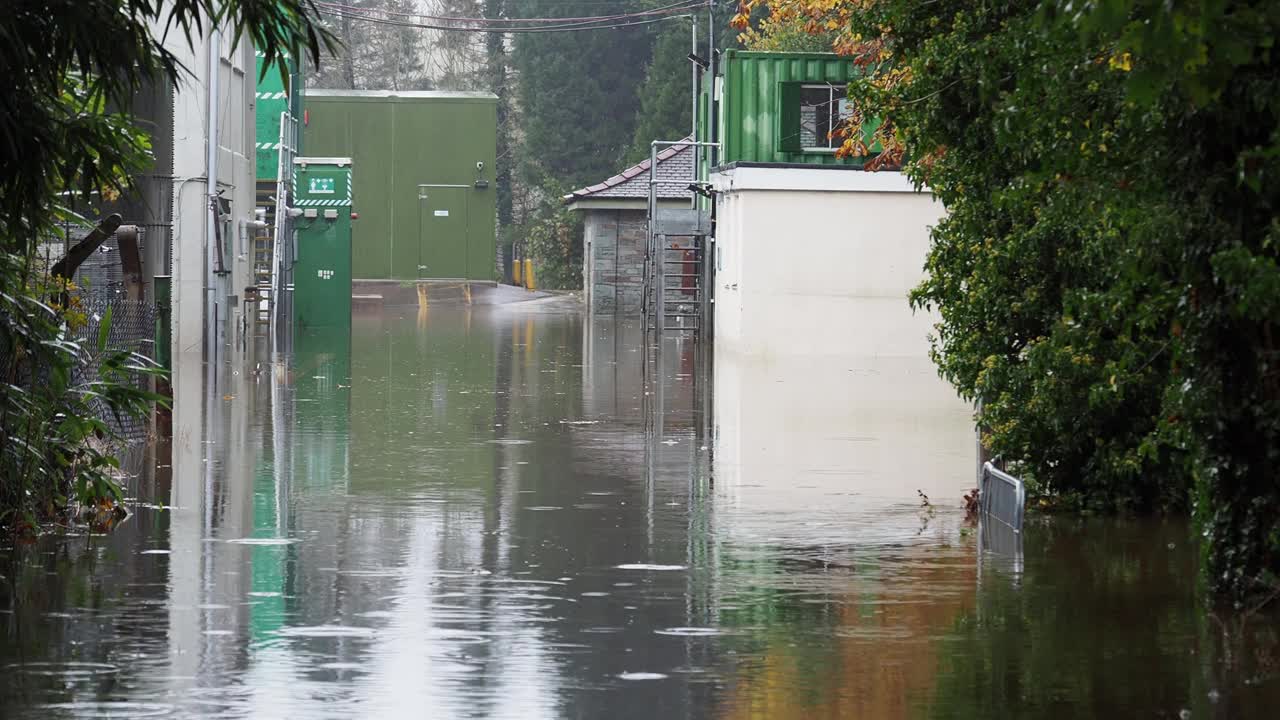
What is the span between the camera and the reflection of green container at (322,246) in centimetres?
3984

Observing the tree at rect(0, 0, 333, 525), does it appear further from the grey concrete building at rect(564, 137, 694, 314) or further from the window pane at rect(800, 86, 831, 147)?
the grey concrete building at rect(564, 137, 694, 314)

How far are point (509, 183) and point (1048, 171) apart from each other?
231 feet

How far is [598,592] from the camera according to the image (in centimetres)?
948

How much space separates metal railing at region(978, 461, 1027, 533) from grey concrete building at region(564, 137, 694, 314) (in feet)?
120

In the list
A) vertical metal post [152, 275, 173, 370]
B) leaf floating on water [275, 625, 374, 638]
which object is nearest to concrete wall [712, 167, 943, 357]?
vertical metal post [152, 275, 173, 370]

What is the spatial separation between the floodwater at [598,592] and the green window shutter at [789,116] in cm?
1185

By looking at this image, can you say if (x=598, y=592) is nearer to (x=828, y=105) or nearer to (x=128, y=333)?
(x=128, y=333)

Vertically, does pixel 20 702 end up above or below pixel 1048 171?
below

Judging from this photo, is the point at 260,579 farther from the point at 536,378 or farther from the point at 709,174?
the point at 709,174

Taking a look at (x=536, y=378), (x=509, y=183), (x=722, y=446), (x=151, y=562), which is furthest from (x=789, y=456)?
(x=509, y=183)

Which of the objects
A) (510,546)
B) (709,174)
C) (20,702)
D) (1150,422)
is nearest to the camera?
(20,702)

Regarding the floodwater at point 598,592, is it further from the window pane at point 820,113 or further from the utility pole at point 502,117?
the utility pole at point 502,117

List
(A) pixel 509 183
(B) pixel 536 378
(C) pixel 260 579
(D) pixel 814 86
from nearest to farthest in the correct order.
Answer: (C) pixel 260 579 → (B) pixel 536 378 → (D) pixel 814 86 → (A) pixel 509 183

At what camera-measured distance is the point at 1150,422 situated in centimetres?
1164
